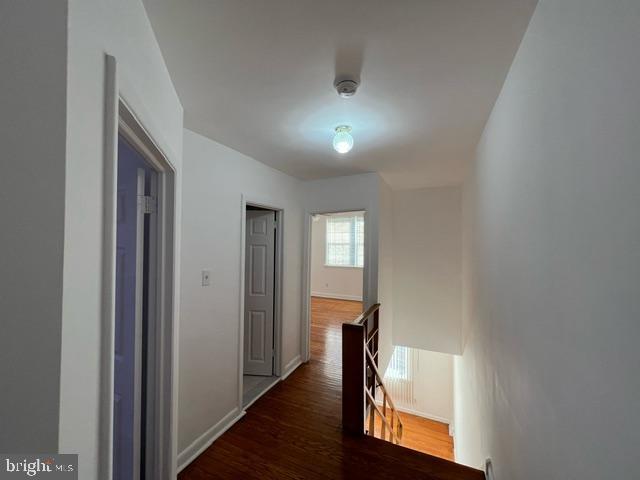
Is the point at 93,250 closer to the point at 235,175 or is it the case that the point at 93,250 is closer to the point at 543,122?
the point at 543,122

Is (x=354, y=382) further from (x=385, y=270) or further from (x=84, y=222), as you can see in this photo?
(x=84, y=222)

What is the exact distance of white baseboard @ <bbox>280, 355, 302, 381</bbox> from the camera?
3089 mm

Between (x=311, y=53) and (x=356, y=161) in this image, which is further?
(x=356, y=161)

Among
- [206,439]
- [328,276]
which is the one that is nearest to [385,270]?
[206,439]

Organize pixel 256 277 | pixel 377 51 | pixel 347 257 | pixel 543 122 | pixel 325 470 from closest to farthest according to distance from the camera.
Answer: pixel 543 122 → pixel 377 51 → pixel 325 470 → pixel 256 277 → pixel 347 257

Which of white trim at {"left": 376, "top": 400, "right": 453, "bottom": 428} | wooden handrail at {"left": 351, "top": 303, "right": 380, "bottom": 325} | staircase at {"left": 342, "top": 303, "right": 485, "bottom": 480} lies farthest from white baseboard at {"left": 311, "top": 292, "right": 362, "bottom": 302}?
staircase at {"left": 342, "top": 303, "right": 485, "bottom": 480}

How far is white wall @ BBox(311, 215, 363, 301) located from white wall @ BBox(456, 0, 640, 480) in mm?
6024

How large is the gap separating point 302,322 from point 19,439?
10.2 ft

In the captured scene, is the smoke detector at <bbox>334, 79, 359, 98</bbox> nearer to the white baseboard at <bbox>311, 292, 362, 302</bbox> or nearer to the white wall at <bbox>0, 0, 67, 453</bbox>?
the white wall at <bbox>0, 0, 67, 453</bbox>

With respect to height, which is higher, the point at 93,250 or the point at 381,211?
the point at 381,211

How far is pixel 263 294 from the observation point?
311 centimetres

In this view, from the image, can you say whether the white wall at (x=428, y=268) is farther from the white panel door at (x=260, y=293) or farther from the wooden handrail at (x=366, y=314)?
the white panel door at (x=260, y=293)

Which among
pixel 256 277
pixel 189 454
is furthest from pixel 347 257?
pixel 189 454

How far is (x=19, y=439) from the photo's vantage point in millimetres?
490
